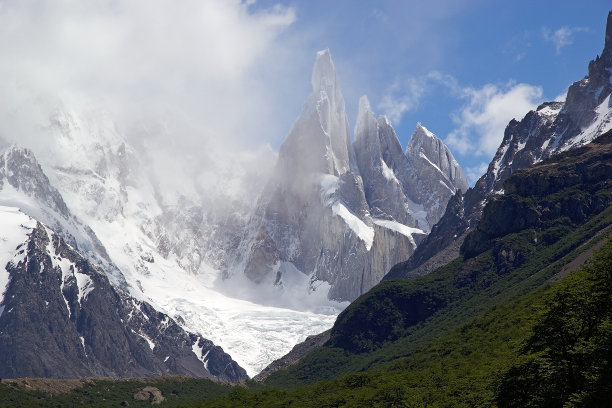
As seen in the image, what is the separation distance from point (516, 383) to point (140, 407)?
126440 mm

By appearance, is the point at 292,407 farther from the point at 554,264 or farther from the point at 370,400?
the point at 554,264

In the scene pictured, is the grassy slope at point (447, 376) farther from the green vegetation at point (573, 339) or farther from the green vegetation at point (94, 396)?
the green vegetation at point (94, 396)

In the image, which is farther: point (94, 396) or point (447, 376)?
point (94, 396)

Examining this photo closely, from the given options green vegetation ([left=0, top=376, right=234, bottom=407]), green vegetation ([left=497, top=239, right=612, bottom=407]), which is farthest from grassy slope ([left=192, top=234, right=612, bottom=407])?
green vegetation ([left=0, top=376, right=234, bottom=407])

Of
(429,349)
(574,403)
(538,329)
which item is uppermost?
(429,349)

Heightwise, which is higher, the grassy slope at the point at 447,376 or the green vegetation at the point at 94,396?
the green vegetation at the point at 94,396

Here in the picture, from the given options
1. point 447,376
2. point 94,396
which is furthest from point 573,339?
point 94,396

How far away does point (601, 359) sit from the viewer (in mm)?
55094

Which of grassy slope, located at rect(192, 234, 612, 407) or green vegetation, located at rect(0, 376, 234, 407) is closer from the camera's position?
grassy slope, located at rect(192, 234, 612, 407)

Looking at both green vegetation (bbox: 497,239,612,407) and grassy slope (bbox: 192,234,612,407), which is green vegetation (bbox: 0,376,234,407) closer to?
grassy slope (bbox: 192,234,612,407)

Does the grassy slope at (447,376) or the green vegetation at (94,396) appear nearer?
the grassy slope at (447,376)

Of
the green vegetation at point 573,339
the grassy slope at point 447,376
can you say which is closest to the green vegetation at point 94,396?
the grassy slope at point 447,376

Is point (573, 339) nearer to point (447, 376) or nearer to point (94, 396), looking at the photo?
point (447, 376)

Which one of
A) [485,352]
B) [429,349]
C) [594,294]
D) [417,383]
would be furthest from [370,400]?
[594,294]
